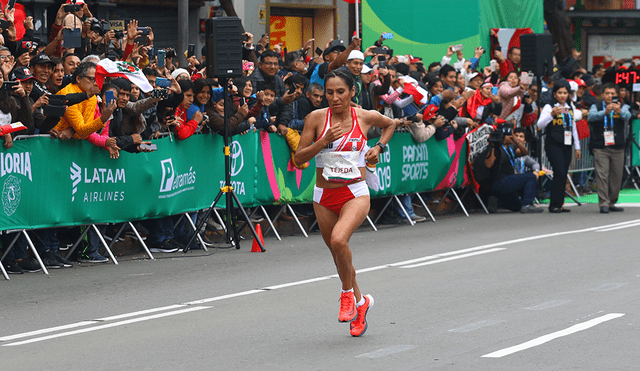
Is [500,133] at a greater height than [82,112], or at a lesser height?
lesser

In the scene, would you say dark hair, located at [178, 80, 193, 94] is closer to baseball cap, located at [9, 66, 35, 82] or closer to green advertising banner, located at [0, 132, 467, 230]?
green advertising banner, located at [0, 132, 467, 230]

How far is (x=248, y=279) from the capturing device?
11250 millimetres

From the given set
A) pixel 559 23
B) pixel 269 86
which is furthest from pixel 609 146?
pixel 559 23

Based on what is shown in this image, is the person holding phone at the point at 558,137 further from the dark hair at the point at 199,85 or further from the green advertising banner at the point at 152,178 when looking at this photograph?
the dark hair at the point at 199,85

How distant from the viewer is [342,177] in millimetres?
A: 8148

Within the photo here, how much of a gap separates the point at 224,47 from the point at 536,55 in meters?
8.14

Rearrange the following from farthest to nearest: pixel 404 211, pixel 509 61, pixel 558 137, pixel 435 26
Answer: pixel 435 26 < pixel 509 61 < pixel 558 137 < pixel 404 211

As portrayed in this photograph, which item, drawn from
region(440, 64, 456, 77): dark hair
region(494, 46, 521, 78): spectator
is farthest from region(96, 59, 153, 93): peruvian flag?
region(494, 46, 521, 78): spectator

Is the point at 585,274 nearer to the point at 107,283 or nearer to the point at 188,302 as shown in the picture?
the point at 188,302

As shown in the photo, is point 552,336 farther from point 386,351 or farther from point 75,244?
point 75,244

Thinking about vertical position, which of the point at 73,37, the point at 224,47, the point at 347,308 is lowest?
the point at 347,308

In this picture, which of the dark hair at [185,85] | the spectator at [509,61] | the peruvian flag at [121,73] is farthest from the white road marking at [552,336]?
the spectator at [509,61]

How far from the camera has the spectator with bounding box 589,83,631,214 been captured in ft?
61.5

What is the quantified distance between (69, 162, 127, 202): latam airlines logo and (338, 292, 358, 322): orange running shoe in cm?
536
